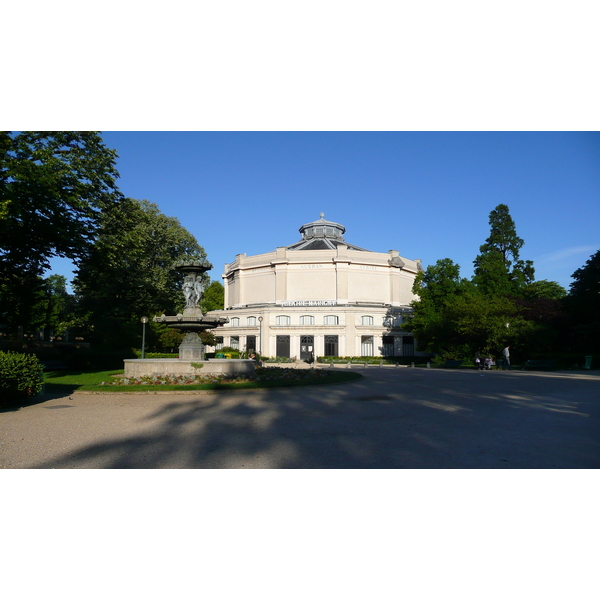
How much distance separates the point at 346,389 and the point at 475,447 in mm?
9302

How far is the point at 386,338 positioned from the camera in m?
54.2

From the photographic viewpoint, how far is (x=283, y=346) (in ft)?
175

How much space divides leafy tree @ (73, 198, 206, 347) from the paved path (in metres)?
15.3

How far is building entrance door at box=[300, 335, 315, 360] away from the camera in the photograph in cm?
5286

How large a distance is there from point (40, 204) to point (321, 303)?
40649 mm

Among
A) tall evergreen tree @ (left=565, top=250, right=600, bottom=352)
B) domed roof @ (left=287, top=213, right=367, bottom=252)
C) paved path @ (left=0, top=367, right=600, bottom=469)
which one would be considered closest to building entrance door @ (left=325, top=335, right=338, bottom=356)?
domed roof @ (left=287, top=213, right=367, bottom=252)

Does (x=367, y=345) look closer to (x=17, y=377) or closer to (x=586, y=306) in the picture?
(x=586, y=306)

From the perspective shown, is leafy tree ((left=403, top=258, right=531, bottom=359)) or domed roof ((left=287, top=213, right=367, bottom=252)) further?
domed roof ((left=287, top=213, right=367, bottom=252))

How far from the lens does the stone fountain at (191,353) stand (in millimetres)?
17844

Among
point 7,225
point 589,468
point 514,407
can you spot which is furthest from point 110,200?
point 589,468

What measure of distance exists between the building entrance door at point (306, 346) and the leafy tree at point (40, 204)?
33801 millimetres

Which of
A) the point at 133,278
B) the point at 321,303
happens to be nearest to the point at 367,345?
the point at 321,303

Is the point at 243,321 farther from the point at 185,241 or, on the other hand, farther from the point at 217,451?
the point at 217,451

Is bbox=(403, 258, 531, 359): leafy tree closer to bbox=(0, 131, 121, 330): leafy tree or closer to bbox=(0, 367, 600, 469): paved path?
bbox=(0, 367, 600, 469): paved path
